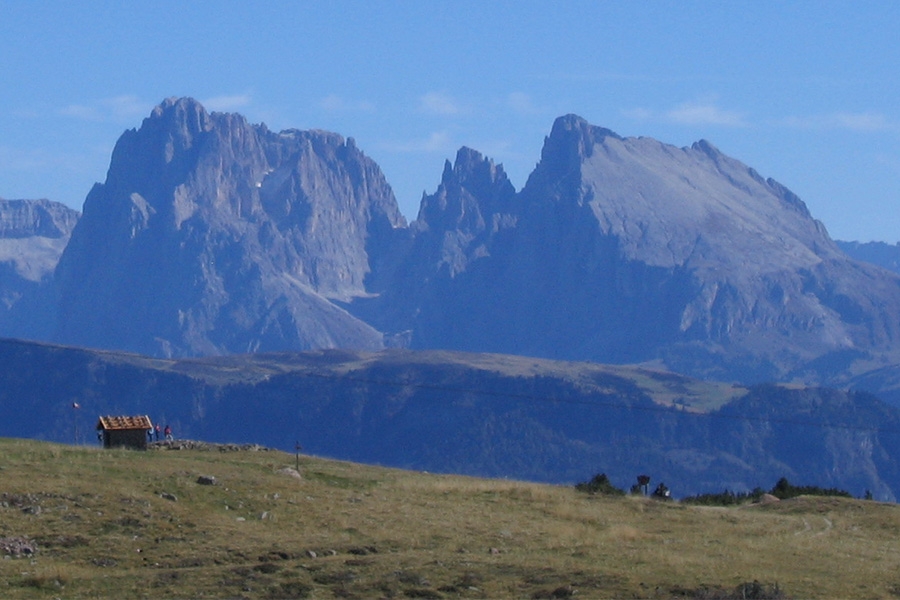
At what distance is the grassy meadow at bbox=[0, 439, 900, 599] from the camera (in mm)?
44594

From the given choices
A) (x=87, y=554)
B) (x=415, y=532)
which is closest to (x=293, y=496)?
(x=415, y=532)

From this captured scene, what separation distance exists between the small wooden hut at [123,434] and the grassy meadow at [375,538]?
280 cm

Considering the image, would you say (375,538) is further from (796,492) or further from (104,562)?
(796,492)

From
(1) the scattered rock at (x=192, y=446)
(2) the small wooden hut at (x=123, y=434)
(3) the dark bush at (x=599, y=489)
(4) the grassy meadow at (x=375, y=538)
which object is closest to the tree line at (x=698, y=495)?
(3) the dark bush at (x=599, y=489)

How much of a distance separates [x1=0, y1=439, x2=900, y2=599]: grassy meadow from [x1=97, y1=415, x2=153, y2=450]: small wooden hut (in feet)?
9.20

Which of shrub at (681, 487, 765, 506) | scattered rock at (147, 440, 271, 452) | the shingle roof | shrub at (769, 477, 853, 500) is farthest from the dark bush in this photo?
the shingle roof

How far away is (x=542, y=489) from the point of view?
67875mm

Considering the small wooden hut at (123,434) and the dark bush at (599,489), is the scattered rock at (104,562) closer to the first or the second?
the small wooden hut at (123,434)

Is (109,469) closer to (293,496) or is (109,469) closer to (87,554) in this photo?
(293,496)

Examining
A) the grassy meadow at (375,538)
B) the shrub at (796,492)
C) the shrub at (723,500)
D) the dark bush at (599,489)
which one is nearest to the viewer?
the grassy meadow at (375,538)

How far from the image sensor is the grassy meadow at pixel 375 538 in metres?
44.6

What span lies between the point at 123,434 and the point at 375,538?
21736 mm

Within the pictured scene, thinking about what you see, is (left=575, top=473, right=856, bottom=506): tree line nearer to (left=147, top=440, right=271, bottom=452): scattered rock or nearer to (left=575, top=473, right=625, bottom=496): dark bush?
(left=575, top=473, right=625, bottom=496): dark bush

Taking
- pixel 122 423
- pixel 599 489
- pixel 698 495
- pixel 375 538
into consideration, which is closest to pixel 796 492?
pixel 698 495
